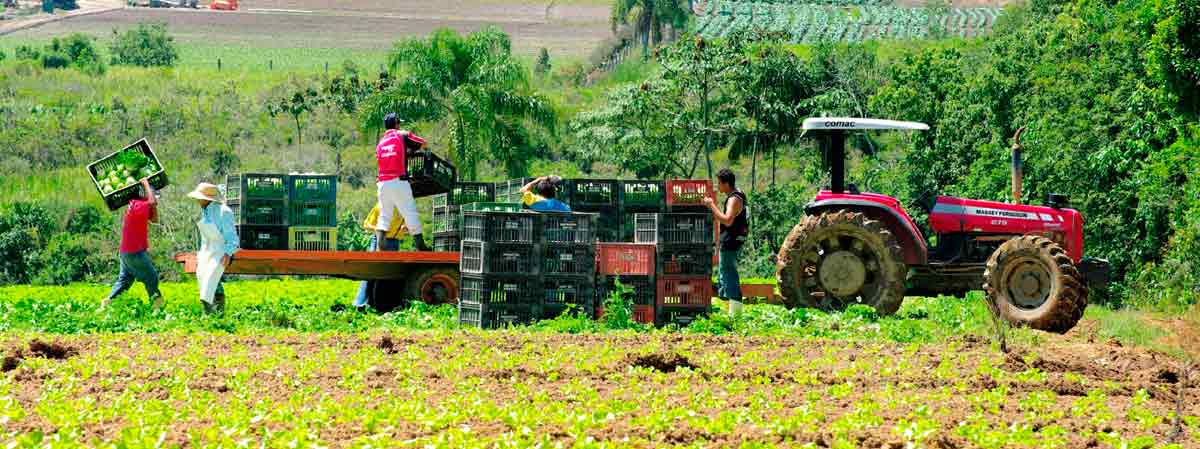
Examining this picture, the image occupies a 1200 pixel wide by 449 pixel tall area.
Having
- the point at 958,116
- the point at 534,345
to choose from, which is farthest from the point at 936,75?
the point at 534,345

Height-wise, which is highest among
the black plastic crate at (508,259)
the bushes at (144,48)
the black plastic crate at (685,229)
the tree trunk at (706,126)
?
the bushes at (144,48)

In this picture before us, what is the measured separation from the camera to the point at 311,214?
19.4 meters

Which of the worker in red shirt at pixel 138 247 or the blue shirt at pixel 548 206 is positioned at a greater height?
the blue shirt at pixel 548 206

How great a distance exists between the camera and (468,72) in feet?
130

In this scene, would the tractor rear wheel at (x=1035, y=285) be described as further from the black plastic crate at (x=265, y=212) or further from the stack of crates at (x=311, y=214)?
the black plastic crate at (x=265, y=212)

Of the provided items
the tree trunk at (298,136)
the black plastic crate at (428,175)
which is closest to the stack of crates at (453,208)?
the black plastic crate at (428,175)

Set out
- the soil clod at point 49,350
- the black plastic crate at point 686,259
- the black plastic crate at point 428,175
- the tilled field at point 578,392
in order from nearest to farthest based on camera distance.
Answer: the tilled field at point 578,392, the soil clod at point 49,350, the black plastic crate at point 686,259, the black plastic crate at point 428,175

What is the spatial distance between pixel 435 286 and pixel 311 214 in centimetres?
170

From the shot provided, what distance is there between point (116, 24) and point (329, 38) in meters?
11.7

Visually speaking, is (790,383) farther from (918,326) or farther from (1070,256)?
(1070,256)

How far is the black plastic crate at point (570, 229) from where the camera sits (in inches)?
655

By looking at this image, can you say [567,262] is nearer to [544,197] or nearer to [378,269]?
[544,197]

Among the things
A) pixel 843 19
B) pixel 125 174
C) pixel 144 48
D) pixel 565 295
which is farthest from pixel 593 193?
pixel 843 19

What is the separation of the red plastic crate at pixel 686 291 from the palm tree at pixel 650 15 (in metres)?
52.5
